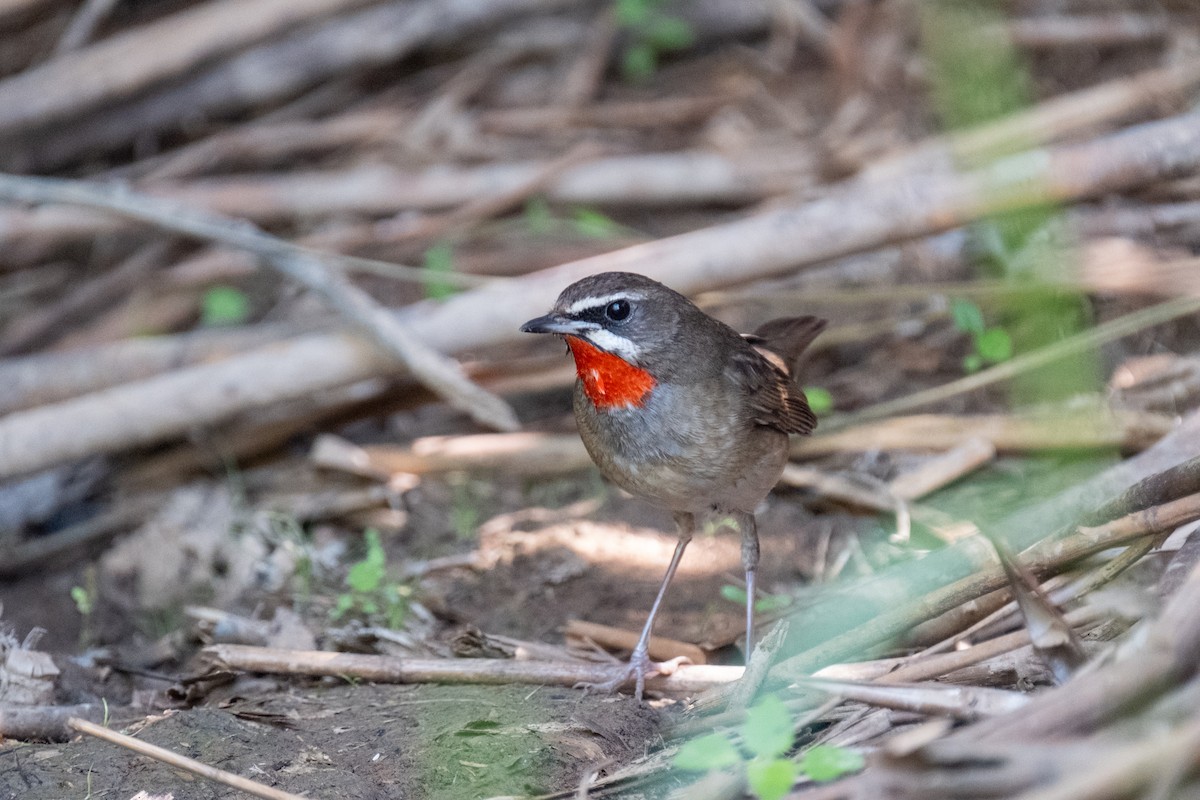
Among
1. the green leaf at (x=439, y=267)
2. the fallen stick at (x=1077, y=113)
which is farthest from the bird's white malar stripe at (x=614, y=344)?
the fallen stick at (x=1077, y=113)

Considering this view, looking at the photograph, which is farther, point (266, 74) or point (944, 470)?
point (266, 74)

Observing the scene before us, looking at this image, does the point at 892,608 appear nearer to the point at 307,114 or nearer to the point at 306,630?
the point at 306,630

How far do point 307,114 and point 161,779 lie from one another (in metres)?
5.67

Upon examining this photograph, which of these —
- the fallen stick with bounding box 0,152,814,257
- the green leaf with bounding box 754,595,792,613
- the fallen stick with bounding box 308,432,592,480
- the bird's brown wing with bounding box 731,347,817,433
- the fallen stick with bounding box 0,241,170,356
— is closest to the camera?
the bird's brown wing with bounding box 731,347,817,433

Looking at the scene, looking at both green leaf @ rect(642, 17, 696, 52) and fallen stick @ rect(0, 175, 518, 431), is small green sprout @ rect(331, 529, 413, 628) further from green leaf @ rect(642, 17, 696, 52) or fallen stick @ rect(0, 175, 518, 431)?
green leaf @ rect(642, 17, 696, 52)

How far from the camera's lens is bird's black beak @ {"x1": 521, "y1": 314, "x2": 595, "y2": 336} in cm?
423

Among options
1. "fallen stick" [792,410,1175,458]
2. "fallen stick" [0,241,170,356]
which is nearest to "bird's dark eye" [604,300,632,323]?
"fallen stick" [792,410,1175,458]

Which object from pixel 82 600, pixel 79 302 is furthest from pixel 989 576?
pixel 79 302

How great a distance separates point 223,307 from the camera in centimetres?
712

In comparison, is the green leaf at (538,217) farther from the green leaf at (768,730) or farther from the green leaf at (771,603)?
the green leaf at (768,730)

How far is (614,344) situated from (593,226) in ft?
10.3

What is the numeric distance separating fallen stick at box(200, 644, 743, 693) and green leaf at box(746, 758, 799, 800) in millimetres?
1431

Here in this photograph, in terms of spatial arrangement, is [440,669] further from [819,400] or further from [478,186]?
[478,186]

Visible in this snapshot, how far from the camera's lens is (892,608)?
12.9 feet
